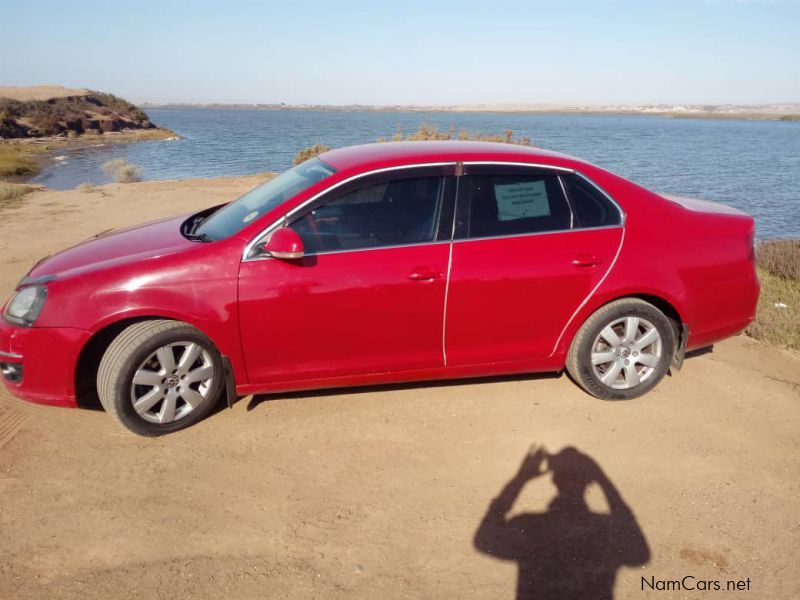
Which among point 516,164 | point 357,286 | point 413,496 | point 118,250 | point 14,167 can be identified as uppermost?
point 516,164

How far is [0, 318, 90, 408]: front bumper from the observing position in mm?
3576

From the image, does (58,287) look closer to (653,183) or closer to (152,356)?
(152,356)

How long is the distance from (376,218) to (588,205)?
148 centimetres

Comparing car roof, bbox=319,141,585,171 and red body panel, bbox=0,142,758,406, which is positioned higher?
car roof, bbox=319,141,585,171

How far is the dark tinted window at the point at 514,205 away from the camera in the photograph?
3.94m

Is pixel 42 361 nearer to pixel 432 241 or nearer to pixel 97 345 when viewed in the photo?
pixel 97 345

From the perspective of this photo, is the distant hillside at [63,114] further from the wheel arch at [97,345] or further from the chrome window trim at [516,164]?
the chrome window trim at [516,164]

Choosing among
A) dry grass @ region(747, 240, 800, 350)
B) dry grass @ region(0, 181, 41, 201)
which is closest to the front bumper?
dry grass @ region(747, 240, 800, 350)

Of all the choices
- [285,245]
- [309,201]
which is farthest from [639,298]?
[285,245]

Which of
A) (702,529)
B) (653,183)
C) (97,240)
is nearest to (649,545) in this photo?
(702,529)

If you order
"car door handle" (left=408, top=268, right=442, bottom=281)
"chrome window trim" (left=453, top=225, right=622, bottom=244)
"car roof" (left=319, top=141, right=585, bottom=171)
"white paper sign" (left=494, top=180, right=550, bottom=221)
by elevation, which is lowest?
"car door handle" (left=408, top=268, right=442, bottom=281)

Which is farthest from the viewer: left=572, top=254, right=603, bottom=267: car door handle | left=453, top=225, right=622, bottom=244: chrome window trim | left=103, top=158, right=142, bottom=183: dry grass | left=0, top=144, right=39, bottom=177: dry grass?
left=0, top=144, right=39, bottom=177: dry grass

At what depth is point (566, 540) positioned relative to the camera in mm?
3004

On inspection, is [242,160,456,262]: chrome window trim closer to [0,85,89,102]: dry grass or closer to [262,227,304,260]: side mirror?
[262,227,304,260]: side mirror
